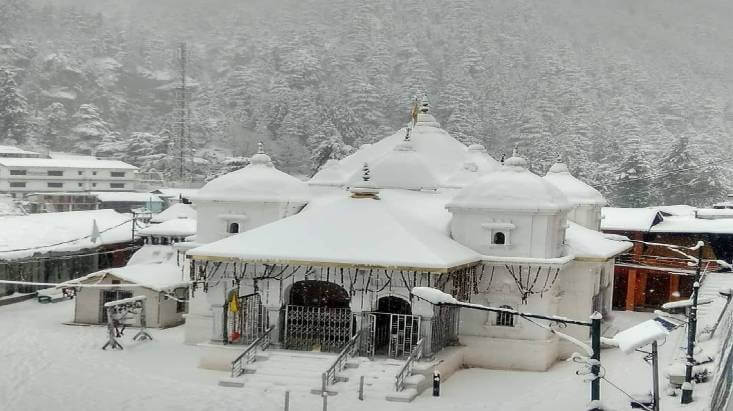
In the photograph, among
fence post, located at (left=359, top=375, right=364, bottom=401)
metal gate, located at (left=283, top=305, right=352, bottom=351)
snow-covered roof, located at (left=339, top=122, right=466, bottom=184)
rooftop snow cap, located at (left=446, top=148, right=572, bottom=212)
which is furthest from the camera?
snow-covered roof, located at (left=339, top=122, right=466, bottom=184)

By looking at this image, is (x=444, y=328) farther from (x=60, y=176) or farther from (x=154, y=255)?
(x=60, y=176)

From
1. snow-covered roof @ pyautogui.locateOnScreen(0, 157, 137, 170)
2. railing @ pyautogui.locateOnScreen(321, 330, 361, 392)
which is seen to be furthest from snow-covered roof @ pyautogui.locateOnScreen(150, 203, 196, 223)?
snow-covered roof @ pyautogui.locateOnScreen(0, 157, 137, 170)

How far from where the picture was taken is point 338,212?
25.8m

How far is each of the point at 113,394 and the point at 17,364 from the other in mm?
4922

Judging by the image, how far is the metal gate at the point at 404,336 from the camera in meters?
23.5

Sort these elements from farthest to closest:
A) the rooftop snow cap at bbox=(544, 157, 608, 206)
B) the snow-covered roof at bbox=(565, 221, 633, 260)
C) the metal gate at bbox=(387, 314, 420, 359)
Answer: the rooftop snow cap at bbox=(544, 157, 608, 206)
the snow-covered roof at bbox=(565, 221, 633, 260)
the metal gate at bbox=(387, 314, 420, 359)

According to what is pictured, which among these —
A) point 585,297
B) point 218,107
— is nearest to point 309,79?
point 218,107

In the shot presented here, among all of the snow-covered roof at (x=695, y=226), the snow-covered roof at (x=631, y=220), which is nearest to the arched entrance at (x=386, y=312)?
the snow-covered roof at (x=631, y=220)

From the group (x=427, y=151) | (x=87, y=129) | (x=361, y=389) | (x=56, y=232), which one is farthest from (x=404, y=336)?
(x=87, y=129)

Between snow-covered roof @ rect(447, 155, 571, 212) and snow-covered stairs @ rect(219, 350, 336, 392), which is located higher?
snow-covered roof @ rect(447, 155, 571, 212)

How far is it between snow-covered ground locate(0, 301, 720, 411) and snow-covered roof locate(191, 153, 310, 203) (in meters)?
5.43

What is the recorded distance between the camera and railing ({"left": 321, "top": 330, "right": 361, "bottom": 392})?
2150cm

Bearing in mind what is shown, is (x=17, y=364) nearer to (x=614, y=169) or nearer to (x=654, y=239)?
(x=654, y=239)

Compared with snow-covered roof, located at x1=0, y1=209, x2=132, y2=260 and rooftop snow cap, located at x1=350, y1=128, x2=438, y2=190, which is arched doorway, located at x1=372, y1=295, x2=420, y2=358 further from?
snow-covered roof, located at x1=0, y1=209, x2=132, y2=260
